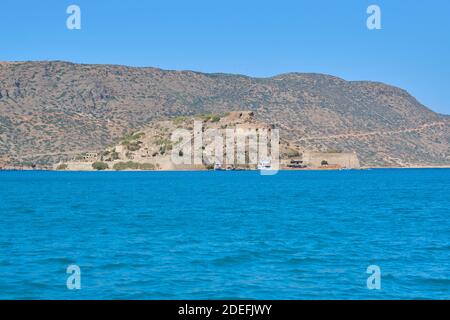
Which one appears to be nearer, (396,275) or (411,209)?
(396,275)

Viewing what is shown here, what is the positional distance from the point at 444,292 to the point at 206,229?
20.7m

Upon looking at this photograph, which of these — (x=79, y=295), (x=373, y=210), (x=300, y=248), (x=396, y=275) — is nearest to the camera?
(x=79, y=295)

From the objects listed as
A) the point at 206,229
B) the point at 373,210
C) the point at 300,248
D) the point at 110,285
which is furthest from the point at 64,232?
the point at 373,210

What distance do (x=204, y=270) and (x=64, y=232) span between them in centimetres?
1661

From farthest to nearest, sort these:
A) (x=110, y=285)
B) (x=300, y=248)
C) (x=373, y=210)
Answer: (x=373, y=210) < (x=300, y=248) < (x=110, y=285)

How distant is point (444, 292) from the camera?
22.4 metres

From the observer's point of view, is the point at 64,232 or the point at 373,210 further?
the point at 373,210

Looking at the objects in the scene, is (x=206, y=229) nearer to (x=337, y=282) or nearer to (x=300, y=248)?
(x=300, y=248)

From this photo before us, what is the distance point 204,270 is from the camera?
25703mm
